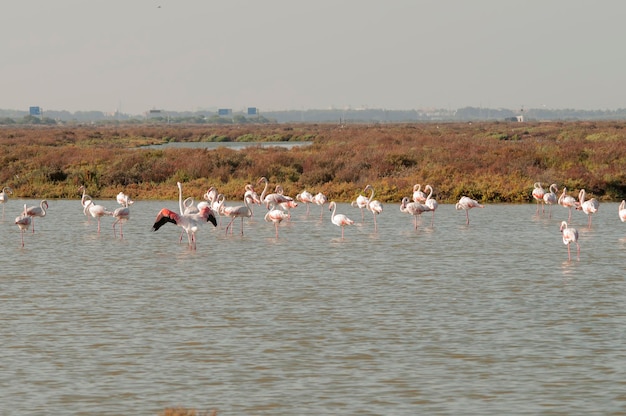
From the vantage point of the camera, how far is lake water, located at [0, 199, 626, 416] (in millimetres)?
11172

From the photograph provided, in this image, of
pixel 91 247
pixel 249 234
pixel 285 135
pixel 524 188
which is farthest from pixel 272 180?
pixel 285 135

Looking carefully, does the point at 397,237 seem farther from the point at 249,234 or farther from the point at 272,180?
the point at 272,180

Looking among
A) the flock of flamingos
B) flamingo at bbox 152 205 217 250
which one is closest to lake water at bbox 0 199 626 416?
flamingo at bbox 152 205 217 250

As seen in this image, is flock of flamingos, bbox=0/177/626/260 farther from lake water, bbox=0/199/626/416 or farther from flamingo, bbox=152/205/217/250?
lake water, bbox=0/199/626/416

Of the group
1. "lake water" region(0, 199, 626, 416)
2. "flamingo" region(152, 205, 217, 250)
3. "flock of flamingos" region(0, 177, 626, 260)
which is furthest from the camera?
"flock of flamingos" region(0, 177, 626, 260)

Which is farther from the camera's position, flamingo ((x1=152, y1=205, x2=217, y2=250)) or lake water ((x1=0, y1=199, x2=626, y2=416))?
flamingo ((x1=152, y1=205, x2=217, y2=250))

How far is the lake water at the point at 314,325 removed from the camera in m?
11.2

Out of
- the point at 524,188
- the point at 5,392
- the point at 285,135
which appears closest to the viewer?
the point at 5,392

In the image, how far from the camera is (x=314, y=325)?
15.2 m

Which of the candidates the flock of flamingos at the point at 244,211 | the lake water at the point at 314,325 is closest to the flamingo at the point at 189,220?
the flock of flamingos at the point at 244,211

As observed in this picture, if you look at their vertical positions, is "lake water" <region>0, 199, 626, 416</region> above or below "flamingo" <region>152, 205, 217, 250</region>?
below

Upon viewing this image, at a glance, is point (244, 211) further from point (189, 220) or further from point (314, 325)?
point (314, 325)

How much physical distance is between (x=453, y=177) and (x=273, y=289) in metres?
23.4

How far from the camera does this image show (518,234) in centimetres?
2830
